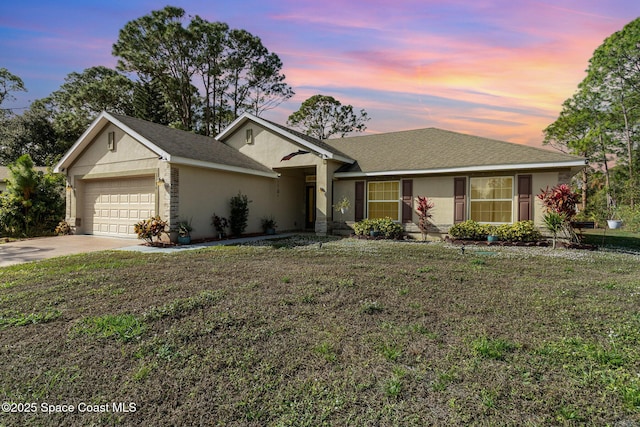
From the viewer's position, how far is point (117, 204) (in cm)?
1333

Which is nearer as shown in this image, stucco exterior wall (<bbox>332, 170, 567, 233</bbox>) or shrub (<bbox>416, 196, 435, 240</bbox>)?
stucco exterior wall (<bbox>332, 170, 567, 233</bbox>)

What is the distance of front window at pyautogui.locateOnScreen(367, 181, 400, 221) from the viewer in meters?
14.1

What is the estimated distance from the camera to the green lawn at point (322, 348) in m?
2.54

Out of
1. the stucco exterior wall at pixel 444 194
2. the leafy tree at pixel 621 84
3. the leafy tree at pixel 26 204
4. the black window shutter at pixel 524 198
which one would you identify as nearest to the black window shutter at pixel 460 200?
the stucco exterior wall at pixel 444 194

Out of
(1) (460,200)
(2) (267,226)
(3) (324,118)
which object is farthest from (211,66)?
(1) (460,200)

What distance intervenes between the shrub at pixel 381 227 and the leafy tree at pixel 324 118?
2356 centimetres

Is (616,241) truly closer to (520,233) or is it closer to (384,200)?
(520,233)

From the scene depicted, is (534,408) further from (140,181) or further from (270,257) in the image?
(140,181)

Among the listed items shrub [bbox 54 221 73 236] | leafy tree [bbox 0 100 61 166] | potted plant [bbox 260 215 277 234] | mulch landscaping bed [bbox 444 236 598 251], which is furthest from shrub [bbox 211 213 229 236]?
leafy tree [bbox 0 100 61 166]

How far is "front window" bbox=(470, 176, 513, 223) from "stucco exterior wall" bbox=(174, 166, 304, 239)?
8.72 m

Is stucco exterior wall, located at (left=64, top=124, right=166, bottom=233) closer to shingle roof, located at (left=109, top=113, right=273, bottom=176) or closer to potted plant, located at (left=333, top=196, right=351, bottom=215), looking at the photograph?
shingle roof, located at (left=109, top=113, right=273, bottom=176)

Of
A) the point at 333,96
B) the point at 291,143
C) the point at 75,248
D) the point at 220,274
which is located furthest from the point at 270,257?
the point at 333,96

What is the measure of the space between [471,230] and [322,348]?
10357 millimetres

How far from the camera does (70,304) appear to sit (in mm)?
4766
